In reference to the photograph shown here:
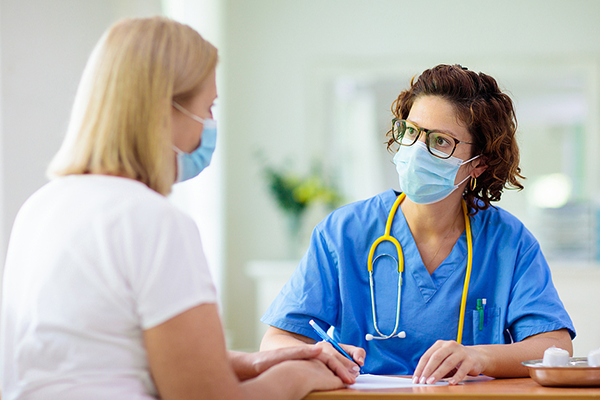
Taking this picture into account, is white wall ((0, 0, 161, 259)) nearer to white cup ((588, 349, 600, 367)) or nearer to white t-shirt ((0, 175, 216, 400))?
white t-shirt ((0, 175, 216, 400))

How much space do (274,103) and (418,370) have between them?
9.75ft

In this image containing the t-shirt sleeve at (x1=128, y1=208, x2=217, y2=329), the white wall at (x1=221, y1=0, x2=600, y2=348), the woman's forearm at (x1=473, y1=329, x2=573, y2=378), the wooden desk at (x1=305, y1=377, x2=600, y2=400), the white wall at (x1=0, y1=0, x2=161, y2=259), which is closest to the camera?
the t-shirt sleeve at (x1=128, y1=208, x2=217, y2=329)

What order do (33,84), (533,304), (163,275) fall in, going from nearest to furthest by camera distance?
(163,275)
(533,304)
(33,84)

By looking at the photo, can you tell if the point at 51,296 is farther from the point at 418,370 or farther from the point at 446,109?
the point at 446,109

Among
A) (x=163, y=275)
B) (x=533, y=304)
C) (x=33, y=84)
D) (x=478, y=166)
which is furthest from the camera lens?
(x=33, y=84)

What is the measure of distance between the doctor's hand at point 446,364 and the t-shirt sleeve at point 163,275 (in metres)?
0.51

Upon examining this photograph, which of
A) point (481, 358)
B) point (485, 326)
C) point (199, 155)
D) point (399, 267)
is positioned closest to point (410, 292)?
point (399, 267)

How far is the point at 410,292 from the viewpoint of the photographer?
141 cm

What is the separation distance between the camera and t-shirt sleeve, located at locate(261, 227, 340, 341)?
1347 millimetres

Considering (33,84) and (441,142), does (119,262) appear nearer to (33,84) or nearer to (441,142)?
(441,142)

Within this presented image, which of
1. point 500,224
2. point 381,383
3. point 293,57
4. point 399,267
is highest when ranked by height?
point 293,57

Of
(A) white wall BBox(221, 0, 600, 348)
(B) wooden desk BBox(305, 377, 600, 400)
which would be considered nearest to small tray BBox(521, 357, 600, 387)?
(B) wooden desk BBox(305, 377, 600, 400)

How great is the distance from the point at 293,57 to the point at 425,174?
2.62 m

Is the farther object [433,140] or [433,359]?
[433,140]
